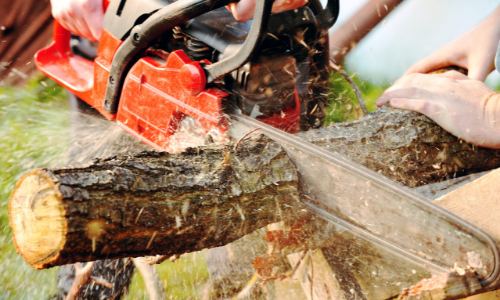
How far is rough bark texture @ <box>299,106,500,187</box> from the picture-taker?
1.50 metres

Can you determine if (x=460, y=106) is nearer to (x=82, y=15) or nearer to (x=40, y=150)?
(x=82, y=15)

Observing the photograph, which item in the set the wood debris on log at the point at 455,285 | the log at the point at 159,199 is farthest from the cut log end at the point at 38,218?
the wood debris on log at the point at 455,285

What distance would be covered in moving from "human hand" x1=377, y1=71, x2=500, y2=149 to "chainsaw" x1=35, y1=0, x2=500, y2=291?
532 millimetres

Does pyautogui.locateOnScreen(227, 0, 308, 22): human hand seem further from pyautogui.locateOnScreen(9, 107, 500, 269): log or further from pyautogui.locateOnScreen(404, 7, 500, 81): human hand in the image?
pyautogui.locateOnScreen(404, 7, 500, 81): human hand

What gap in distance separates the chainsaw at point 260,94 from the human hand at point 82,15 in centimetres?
8

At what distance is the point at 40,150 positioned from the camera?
359 cm

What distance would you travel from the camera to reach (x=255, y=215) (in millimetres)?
1192

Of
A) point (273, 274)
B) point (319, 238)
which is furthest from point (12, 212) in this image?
point (273, 274)

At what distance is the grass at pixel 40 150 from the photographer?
2.39 metres

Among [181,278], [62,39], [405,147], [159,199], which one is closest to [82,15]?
[62,39]

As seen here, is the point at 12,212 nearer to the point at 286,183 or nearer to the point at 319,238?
the point at 286,183

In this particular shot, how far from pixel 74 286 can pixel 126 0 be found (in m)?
1.69

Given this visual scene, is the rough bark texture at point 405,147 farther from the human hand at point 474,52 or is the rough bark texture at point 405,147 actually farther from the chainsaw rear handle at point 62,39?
the chainsaw rear handle at point 62,39

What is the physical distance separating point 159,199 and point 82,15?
5.27 ft
